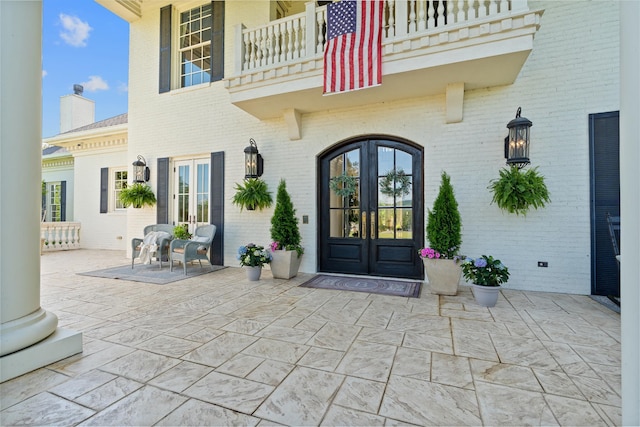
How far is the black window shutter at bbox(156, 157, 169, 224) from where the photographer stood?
6488 millimetres

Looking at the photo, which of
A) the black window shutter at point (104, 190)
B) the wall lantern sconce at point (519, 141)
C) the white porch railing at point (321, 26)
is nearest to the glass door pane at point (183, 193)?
the white porch railing at point (321, 26)

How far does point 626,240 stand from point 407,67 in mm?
3400

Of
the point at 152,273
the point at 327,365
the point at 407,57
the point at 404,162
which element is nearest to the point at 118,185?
the point at 152,273

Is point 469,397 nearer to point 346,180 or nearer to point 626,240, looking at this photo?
point 626,240

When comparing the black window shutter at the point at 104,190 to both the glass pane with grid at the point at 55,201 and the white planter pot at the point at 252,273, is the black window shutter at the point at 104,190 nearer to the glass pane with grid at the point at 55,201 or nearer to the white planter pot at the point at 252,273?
the glass pane with grid at the point at 55,201

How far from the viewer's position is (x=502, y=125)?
4.22m

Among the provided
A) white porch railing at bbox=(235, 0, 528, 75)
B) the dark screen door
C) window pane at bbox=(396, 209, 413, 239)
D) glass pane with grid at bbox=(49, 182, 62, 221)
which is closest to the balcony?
white porch railing at bbox=(235, 0, 528, 75)

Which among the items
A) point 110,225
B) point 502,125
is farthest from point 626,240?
point 110,225

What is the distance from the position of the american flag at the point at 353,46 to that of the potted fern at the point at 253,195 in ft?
7.10

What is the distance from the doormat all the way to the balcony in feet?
8.79

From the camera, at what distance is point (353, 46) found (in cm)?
407

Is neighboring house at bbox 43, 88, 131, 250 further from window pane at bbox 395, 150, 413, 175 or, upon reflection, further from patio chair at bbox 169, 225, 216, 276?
window pane at bbox 395, 150, 413, 175

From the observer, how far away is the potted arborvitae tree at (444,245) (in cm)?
388

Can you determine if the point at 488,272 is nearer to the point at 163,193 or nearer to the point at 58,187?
the point at 163,193
